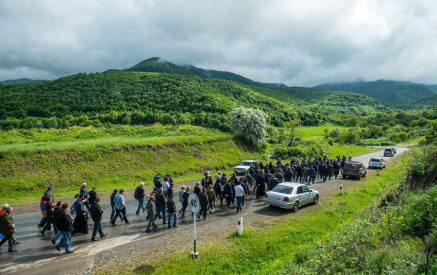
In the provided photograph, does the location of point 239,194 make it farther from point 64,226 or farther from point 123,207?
point 64,226

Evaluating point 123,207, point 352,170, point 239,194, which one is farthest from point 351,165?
point 123,207

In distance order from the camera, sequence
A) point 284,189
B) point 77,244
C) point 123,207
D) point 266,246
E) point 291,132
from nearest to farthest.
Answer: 1. point 77,244
2. point 266,246
3. point 123,207
4. point 284,189
5. point 291,132

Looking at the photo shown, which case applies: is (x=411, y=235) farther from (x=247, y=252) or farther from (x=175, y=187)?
(x=175, y=187)

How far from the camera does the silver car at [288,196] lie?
1920cm

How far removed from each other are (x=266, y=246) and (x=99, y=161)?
22087mm

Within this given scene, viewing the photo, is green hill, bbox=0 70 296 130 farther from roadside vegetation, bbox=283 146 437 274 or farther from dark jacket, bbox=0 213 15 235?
dark jacket, bbox=0 213 15 235

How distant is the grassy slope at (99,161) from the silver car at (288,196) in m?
14.3

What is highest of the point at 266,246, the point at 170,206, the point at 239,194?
the point at 170,206

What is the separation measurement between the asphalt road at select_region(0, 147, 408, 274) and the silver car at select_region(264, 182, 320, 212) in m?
0.56

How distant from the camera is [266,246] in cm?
1427

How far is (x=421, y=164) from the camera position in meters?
18.0

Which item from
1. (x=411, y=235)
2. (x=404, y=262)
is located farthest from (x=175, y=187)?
(x=404, y=262)

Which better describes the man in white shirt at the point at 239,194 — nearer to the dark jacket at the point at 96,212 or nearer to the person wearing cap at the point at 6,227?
the dark jacket at the point at 96,212

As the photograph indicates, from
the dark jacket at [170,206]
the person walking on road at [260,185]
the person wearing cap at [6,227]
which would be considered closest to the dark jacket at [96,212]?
the person wearing cap at [6,227]
